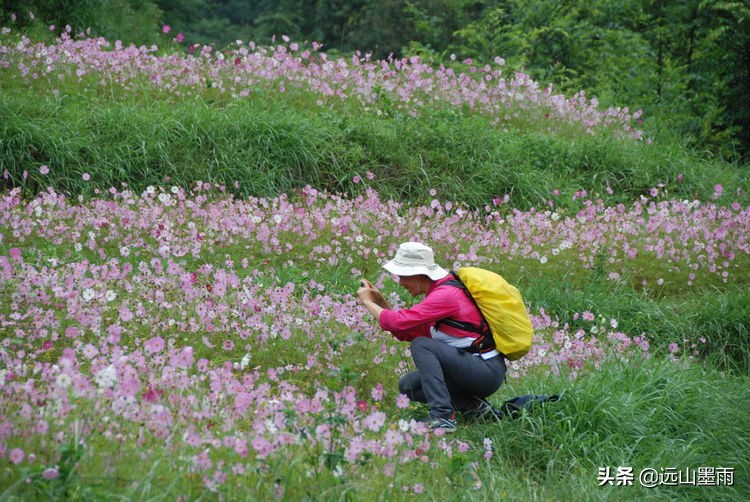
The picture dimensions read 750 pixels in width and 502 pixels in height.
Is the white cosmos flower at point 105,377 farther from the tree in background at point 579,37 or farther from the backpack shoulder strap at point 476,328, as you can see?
the tree in background at point 579,37

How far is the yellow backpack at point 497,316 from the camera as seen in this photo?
5.14 metres

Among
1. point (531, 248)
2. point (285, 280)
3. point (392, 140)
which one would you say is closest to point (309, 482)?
point (285, 280)

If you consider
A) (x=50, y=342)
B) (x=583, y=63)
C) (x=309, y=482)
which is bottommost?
(x=583, y=63)

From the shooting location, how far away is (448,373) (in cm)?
522

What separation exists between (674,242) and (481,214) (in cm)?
239

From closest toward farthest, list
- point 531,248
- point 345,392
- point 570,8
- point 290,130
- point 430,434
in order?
point 345,392 < point 430,434 < point 531,248 < point 290,130 < point 570,8

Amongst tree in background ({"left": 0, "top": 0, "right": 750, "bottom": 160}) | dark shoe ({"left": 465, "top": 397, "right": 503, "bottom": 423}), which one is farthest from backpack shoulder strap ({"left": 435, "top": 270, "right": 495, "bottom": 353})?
tree in background ({"left": 0, "top": 0, "right": 750, "bottom": 160})

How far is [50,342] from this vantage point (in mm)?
5035

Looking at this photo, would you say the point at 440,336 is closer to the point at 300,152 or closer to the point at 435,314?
the point at 435,314

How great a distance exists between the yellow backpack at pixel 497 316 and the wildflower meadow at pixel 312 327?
1.58 ft

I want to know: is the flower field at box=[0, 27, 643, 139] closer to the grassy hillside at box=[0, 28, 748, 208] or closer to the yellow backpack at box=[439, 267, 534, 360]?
the grassy hillside at box=[0, 28, 748, 208]

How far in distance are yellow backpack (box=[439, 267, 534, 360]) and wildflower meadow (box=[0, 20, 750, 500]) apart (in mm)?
481

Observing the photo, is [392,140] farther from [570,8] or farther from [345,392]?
[570,8]

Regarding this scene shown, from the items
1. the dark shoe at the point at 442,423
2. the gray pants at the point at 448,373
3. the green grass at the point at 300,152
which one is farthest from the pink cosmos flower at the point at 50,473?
the green grass at the point at 300,152
